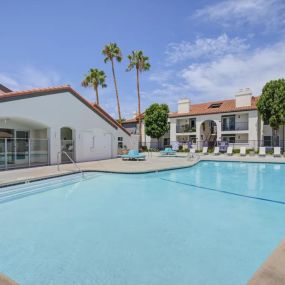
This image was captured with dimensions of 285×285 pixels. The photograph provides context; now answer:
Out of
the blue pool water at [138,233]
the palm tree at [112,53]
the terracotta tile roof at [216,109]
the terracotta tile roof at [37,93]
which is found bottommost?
the blue pool water at [138,233]

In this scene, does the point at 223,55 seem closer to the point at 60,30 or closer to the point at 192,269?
the point at 60,30

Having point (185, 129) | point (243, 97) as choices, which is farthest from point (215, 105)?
point (185, 129)

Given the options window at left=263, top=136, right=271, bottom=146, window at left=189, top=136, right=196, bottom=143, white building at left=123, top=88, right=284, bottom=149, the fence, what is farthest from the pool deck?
window at left=189, top=136, right=196, bottom=143

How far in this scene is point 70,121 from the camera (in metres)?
18.4

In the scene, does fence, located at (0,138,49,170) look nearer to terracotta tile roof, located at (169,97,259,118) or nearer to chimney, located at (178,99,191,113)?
terracotta tile roof, located at (169,97,259,118)

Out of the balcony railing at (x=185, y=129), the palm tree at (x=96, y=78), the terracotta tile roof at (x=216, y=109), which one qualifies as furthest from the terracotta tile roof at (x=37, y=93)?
the balcony railing at (x=185, y=129)

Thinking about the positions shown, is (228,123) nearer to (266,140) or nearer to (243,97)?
(243,97)

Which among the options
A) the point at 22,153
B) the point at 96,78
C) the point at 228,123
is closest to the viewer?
the point at 22,153

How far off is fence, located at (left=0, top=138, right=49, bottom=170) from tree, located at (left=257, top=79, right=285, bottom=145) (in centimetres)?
Answer: 2349

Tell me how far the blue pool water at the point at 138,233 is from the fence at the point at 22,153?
506 centimetres

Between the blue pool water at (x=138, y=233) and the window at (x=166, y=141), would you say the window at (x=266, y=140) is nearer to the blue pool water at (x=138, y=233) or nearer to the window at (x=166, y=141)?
the window at (x=166, y=141)

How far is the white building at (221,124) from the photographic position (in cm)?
2980

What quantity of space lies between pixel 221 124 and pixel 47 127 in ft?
80.5

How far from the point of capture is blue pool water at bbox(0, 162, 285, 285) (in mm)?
4078
